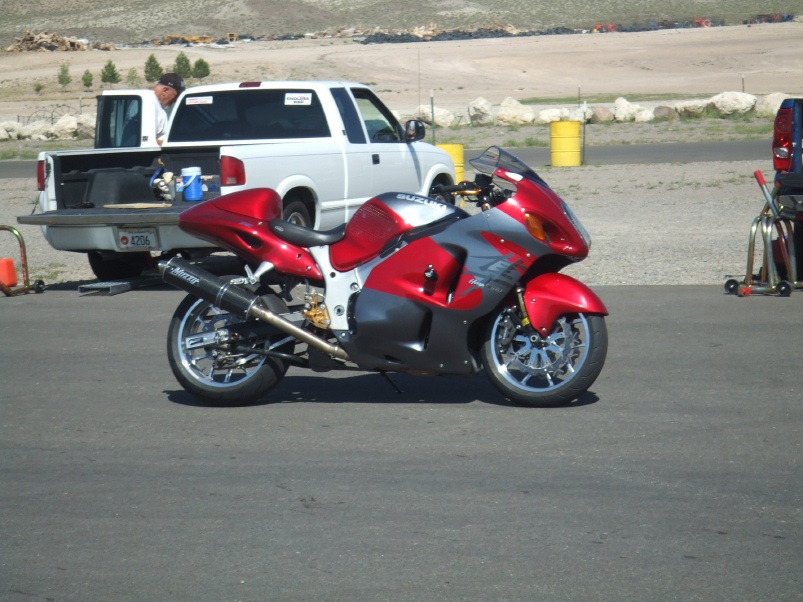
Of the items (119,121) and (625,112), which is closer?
(119,121)

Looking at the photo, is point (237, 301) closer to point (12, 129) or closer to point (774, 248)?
point (774, 248)

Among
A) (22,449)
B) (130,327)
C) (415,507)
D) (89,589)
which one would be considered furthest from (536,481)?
(130,327)

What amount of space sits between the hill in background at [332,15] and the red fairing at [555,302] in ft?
364

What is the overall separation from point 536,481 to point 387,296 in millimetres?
1576

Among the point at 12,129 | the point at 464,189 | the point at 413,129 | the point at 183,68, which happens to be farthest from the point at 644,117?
the point at 464,189

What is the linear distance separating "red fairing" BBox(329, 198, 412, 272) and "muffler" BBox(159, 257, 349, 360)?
1.44ft

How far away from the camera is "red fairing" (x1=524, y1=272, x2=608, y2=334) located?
255 inches

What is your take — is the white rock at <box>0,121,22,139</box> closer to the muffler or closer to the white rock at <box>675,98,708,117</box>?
the white rock at <box>675,98,708,117</box>

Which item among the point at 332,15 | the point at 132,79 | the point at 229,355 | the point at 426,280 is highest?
the point at 332,15

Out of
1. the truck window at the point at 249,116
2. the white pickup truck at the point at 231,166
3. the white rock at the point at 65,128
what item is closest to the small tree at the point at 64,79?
the white rock at the point at 65,128

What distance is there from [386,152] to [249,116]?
5.09 ft

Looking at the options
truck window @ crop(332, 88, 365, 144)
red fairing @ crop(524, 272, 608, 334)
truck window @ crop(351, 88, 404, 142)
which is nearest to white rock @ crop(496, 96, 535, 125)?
truck window @ crop(351, 88, 404, 142)

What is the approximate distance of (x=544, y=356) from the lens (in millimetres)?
6625

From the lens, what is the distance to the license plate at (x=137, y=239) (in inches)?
442
